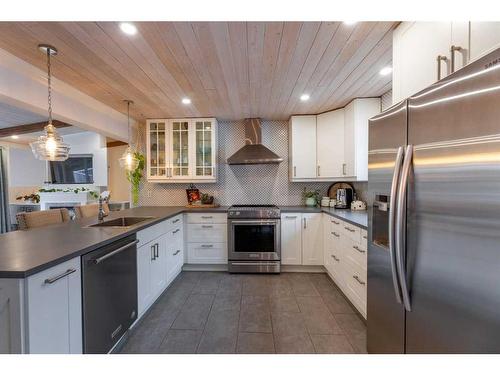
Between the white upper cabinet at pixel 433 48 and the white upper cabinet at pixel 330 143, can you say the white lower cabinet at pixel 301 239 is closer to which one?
the white upper cabinet at pixel 330 143

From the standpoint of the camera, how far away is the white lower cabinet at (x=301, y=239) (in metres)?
3.23

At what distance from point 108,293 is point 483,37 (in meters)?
2.42

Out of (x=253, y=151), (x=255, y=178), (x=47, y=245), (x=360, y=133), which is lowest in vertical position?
(x=47, y=245)

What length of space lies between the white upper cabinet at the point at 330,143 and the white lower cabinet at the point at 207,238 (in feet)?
5.36

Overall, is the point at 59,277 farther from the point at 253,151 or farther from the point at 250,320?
the point at 253,151

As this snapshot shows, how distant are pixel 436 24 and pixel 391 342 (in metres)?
1.74

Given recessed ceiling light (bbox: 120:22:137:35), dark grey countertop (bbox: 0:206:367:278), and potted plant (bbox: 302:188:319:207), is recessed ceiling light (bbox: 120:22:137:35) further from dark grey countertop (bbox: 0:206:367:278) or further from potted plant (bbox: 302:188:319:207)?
potted plant (bbox: 302:188:319:207)

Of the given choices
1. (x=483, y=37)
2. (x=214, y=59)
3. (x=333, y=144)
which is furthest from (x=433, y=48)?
(x=333, y=144)

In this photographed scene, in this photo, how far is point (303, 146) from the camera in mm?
3523

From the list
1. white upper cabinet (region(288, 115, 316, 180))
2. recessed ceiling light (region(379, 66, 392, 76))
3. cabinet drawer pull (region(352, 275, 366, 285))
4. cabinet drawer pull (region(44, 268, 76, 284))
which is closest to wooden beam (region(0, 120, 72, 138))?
cabinet drawer pull (region(44, 268, 76, 284))

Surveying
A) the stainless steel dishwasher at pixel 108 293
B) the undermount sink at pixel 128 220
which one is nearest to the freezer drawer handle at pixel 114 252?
the stainless steel dishwasher at pixel 108 293

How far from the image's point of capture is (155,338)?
189 cm

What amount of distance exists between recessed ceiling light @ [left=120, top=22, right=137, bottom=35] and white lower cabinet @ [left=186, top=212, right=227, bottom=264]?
235cm
